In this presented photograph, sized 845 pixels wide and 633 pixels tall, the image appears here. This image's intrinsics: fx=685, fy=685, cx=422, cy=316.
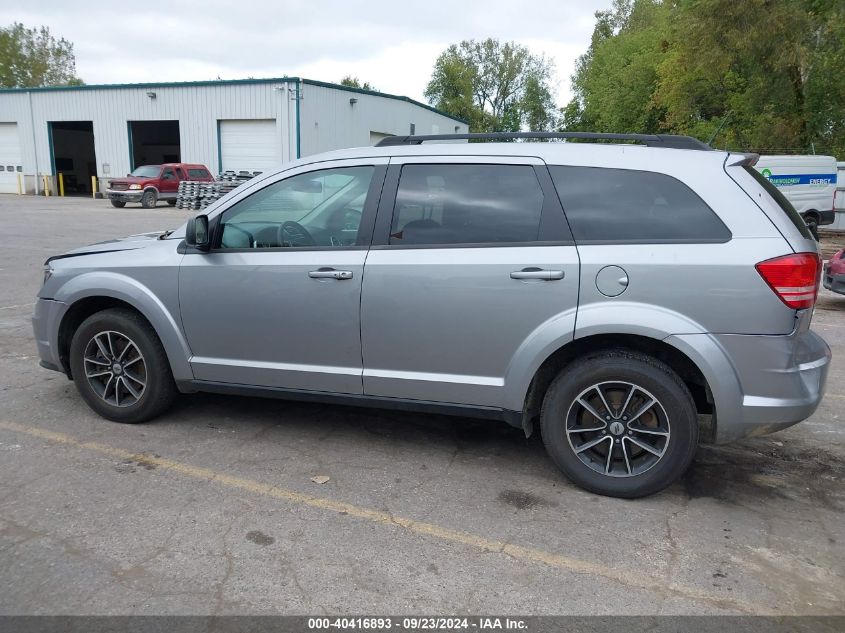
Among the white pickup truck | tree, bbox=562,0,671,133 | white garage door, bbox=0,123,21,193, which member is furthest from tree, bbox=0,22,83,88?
the white pickup truck

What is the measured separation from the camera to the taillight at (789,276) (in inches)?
132

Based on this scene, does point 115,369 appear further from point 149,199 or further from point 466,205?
point 149,199

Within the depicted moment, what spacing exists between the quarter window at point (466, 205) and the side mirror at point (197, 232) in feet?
4.02

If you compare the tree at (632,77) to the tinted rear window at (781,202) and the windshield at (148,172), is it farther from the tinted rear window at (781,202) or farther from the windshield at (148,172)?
the tinted rear window at (781,202)

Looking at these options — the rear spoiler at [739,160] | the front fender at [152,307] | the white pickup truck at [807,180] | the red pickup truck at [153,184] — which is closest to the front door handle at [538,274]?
the rear spoiler at [739,160]

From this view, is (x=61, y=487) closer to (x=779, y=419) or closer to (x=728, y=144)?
(x=779, y=419)

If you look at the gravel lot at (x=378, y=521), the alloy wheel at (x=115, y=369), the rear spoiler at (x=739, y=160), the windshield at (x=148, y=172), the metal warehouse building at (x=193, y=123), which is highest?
the metal warehouse building at (x=193, y=123)

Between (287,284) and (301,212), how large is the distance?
0.55 meters

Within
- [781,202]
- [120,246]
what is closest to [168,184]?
[120,246]

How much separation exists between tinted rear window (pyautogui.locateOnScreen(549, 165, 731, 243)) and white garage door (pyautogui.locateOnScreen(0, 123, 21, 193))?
42.8 meters

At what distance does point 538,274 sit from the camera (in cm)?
368

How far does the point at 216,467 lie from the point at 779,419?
10.2 ft

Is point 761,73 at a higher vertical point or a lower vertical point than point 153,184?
higher

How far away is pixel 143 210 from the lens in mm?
28562
